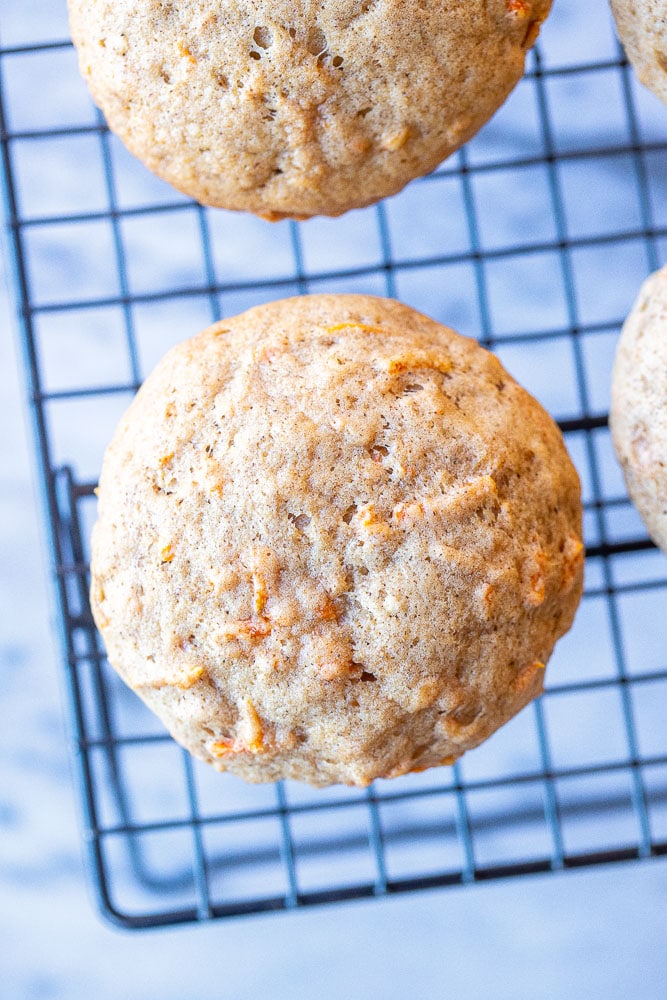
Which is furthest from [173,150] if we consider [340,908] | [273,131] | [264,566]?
[340,908]

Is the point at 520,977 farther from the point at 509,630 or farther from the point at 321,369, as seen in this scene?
the point at 321,369

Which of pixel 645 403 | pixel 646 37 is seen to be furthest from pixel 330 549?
pixel 646 37

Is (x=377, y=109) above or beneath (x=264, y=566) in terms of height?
above

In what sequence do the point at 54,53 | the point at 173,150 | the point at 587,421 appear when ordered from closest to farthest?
1. the point at 173,150
2. the point at 587,421
3. the point at 54,53

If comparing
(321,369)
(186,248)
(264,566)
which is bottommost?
(264,566)

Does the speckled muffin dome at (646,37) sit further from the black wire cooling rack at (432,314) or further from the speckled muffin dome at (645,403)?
the black wire cooling rack at (432,314)

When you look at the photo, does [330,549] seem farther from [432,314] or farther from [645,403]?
[432,314]
